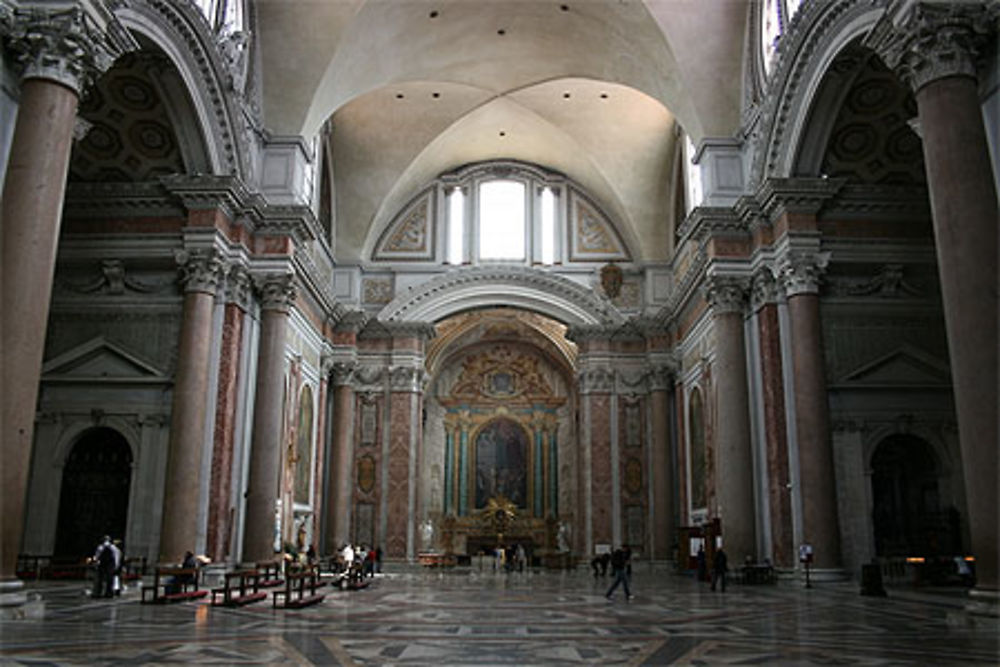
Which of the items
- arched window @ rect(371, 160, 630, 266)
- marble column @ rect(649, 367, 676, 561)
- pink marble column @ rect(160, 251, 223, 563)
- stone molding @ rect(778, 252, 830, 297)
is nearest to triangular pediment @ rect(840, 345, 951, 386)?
stone molding @ rect(778, 252, 830, 297)

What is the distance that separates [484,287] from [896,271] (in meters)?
14.5

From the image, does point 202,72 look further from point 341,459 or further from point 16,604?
point 341,459

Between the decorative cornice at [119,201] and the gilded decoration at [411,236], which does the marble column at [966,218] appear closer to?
the decorative cornice at [119,201]

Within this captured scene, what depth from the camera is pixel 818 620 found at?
9.52 meters

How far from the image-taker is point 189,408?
15.8 m

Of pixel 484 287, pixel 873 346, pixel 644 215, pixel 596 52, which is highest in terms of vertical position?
pixel 596 52

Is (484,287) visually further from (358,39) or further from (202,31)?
(202,31)

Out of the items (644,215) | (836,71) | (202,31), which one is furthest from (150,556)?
(644,215)

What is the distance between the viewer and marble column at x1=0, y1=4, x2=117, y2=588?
9.08m

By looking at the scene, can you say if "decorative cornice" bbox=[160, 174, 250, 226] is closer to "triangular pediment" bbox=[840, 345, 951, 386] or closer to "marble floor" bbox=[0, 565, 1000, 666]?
"marble floor" bbox=[0, 565, 1000, 666]

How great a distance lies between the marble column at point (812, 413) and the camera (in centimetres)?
1530

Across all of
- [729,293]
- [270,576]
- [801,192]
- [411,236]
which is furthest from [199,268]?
[411,236]

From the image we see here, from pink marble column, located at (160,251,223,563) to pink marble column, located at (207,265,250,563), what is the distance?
58 cm

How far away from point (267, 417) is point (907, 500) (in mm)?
13146
